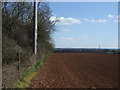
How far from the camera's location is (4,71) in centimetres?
701

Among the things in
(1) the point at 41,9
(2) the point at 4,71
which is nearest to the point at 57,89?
(2) the point at 4,71

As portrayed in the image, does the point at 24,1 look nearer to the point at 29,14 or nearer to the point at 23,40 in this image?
the point at 29,14

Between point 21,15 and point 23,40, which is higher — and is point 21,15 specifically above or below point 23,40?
above

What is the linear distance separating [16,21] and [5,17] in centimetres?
154

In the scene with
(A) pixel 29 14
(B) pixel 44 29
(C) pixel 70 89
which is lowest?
(C) pixel 70 89

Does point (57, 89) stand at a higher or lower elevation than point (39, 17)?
lower

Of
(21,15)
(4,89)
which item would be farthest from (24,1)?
(4,89)

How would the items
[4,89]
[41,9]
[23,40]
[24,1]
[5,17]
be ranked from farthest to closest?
[41,9] < [24,1] < [5,17] < [23,40] < [4,89]

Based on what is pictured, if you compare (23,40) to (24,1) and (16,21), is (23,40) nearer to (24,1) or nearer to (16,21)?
(16,21)

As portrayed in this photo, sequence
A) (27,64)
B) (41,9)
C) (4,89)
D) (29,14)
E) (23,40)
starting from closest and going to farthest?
(4,89) → (27,64) → (23,40) → (29,14) → (41,9)

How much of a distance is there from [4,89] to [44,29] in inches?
811

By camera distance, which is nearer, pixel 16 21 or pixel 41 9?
pixel 16 21

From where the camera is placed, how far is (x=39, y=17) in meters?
31.0

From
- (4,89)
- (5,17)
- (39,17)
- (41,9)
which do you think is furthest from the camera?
(41,9)
